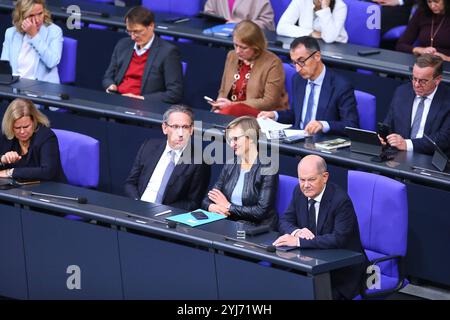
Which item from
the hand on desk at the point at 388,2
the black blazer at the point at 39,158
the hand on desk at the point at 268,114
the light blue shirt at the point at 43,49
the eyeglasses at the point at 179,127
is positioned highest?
the hand on desk at the point at 388,2

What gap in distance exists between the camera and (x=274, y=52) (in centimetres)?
814

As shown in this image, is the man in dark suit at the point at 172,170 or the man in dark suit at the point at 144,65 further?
the man in dark suit at the point at 144,65

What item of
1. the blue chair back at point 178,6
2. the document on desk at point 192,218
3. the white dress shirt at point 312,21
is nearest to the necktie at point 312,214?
the document on desk at point 192,218

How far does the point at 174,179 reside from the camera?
6.61 m

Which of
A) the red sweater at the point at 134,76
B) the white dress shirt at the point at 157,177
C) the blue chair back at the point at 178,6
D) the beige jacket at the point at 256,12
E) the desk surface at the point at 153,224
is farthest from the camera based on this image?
the blue chair back at the point at 178,6

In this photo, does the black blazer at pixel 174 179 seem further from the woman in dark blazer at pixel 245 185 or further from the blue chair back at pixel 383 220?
the blue chair back at pixel 383 220

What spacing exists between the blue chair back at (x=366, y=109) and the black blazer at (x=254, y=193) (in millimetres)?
1068

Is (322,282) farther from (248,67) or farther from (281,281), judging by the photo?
(248,67)

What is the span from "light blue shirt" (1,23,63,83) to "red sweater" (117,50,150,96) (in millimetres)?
526

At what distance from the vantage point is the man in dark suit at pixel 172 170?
21.7ft

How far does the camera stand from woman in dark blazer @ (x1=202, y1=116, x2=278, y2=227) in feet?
20.6

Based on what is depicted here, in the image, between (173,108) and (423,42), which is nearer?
(173,108)
